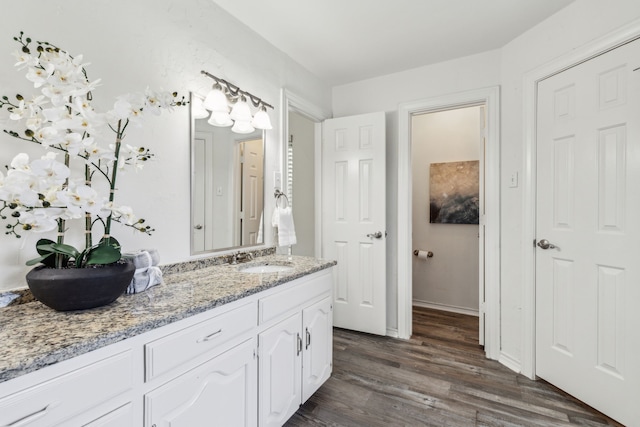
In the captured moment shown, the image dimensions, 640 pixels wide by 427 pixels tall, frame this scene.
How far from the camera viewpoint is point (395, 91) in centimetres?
295

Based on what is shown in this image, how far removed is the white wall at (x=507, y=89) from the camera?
1.88 metres

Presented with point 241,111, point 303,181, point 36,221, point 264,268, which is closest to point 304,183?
point 303,181

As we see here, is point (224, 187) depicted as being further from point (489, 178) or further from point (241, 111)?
point (489, 178)

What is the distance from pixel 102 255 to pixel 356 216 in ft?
7.26

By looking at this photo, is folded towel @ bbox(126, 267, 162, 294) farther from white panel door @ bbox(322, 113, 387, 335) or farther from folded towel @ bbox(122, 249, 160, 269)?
white panel door @ bbox(322, 113, 387, 335)

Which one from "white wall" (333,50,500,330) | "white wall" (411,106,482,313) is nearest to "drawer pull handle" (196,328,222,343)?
"white wall" (333,50,500,330)

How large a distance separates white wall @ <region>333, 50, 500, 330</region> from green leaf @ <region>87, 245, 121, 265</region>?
233cm

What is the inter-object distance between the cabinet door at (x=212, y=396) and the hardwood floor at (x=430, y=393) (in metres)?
0.56

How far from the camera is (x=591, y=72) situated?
1852mm

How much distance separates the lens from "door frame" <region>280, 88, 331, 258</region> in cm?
252

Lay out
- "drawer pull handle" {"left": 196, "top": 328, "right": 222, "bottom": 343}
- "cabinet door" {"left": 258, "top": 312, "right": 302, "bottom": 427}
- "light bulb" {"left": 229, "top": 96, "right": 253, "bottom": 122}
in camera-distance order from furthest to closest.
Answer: "light bulb" {"left": 229, "top": 96, "right": 253, "bottom": 122}, "cabinet door" {"left": 258, "top": 312, "right": 302, "bottom": 427}, "drawer pull handle" {"left": 196, "top": 328, "right": 222, "bottom": 343}

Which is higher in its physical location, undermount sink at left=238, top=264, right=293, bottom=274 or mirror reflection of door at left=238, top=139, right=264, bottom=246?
mirror reflection of door at left=238, top=139, right=264, bottom=246

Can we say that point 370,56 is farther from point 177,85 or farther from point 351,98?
point 177,85

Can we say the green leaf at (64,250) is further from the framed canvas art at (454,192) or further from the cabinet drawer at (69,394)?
the framed canvas art at (454,192)
